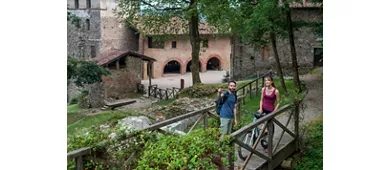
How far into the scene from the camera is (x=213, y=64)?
17.6 ft

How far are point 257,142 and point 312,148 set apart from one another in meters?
0.99

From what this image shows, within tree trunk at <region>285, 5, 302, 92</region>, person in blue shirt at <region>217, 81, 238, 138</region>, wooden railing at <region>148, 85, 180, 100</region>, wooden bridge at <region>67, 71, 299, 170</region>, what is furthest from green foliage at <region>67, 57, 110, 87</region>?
tree trunk at <region>285, 5, 302, 92</region>

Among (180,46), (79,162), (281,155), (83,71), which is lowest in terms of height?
(281,155)

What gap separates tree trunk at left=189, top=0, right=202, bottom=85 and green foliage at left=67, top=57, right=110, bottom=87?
3.73ft

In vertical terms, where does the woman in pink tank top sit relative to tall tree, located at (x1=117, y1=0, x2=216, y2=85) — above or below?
below

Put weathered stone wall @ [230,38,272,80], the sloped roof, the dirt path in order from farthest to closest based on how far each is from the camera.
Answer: weathered stone wall @ [230,38,272,80] < the sloped roof < the dirt path

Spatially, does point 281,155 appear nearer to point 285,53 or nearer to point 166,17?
point 285,53

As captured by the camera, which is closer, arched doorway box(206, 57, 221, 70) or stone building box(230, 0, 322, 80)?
stone building box(230, 0, 322, 80)

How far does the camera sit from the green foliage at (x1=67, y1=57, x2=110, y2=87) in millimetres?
3770

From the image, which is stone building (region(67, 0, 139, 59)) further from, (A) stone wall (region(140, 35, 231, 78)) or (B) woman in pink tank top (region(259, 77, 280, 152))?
(B) woman in pink tank top (region(259, 77, 280, 152))

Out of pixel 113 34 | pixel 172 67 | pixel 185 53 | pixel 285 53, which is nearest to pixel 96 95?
pixel 172 67

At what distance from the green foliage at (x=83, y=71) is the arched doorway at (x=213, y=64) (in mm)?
1476
